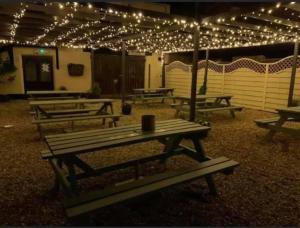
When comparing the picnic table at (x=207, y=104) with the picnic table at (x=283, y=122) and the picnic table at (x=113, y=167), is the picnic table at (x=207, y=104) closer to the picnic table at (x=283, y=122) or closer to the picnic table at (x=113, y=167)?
the picnic table at (x=283, y=122)

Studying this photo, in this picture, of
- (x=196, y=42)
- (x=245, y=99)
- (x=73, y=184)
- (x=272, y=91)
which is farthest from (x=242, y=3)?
(x=245, y=99)

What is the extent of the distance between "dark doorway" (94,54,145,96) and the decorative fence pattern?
3.91 meters

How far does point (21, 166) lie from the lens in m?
3.21

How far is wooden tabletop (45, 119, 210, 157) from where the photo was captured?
2.05 metres

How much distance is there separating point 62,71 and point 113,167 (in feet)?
34.2

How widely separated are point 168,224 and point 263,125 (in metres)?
3.26

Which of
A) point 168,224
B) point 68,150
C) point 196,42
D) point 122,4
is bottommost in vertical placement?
point 168,224

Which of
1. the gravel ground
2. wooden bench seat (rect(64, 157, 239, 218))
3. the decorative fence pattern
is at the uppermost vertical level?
the decorative fence pattern

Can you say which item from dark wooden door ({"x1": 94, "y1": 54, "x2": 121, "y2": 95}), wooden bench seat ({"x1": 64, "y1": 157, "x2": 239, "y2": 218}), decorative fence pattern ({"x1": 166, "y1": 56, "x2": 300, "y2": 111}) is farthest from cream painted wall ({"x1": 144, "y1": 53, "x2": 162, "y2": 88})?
wooden bench seat ({"x1": 64, "y1": 157, "x2": 239, "y2": 218})

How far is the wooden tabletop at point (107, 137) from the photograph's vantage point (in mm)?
2053

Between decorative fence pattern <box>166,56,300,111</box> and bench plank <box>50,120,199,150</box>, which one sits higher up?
decorative fence pattern <box>166,56,300,111</box>

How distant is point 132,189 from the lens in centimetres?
189

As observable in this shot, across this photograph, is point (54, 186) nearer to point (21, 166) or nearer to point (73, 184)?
point (73, 184)

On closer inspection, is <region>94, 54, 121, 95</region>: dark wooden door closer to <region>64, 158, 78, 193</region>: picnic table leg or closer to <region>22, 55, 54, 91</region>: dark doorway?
<region>22, 55, 54, 91</region>: dark doorway
